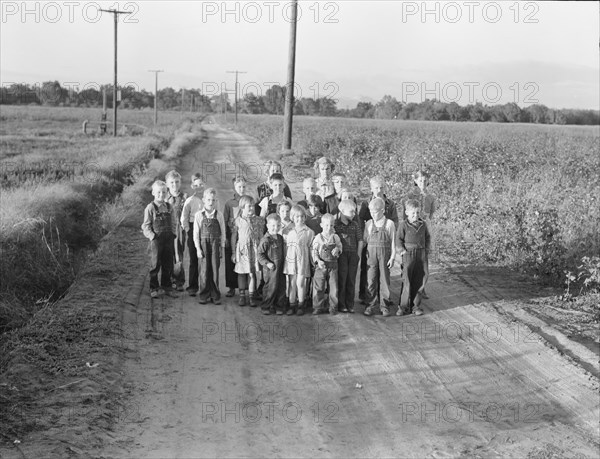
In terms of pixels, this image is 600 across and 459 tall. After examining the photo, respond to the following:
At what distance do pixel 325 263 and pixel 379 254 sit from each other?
72cm

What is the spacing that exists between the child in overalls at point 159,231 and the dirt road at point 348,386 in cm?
42

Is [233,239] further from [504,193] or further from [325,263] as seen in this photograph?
[504,193]

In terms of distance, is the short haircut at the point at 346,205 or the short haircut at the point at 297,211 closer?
the short haircut at the point at 297,211

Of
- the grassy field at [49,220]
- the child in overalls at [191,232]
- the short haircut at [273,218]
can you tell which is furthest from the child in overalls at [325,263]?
the grassy field at [49,220]

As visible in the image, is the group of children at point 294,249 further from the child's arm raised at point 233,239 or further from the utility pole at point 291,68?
the utility pole at point 291,68

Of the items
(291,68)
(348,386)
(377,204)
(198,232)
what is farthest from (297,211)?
(291,68)

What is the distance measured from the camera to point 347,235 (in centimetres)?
849

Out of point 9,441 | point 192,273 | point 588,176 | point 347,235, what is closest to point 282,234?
point 347,235

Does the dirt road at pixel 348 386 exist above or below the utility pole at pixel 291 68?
below

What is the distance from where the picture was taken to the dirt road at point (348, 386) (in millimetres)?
5246

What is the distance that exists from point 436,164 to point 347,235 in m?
8.34

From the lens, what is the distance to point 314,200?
9.22 meters

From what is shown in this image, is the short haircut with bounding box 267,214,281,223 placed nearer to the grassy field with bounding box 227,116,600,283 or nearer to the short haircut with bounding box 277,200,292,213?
the short haircut with bounding box 277,200,292,213

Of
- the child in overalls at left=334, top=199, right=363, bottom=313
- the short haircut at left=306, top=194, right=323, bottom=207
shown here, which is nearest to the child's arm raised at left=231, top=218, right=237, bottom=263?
the short haircut at left=306, top=194, right=323, bottom=207
